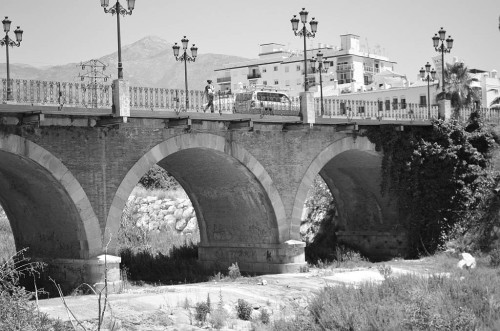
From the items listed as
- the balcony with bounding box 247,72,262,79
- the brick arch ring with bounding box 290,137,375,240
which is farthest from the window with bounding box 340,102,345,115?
the balcony with bounding box 247,72,262,79

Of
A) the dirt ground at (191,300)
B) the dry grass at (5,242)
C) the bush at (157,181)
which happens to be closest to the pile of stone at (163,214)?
the bush at (157,181)

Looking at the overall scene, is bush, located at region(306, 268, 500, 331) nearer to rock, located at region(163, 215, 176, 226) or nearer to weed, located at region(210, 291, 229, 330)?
weed, located at region(210, 291, 229, 330)

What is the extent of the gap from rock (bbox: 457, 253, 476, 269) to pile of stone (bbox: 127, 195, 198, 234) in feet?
47.7

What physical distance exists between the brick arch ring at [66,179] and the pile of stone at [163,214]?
15965 millimetres

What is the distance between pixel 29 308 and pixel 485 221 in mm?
19291

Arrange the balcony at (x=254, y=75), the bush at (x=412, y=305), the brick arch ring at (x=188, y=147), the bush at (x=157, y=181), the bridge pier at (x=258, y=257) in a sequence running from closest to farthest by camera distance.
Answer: the bush at (x=412, y=305) → the brick arch ring at (x=188, y=147) → the bridge pier at (x=258, y=257) → the bush at (x=157, y=181) → the balcony at (x=254, y=75)

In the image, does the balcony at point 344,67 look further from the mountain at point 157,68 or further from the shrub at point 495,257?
the mountain at point 157,68

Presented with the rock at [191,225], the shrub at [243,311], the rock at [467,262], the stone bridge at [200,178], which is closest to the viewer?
the shrub at [243,311]

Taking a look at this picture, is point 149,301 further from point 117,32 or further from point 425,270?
point 425,270

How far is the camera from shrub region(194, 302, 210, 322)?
20.3 meters

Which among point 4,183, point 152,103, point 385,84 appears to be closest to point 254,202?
point 152,103

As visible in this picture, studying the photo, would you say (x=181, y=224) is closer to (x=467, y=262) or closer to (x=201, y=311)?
(x=467, y=262)

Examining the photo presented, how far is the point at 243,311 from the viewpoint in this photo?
69.1ft

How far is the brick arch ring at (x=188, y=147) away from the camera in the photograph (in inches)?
953
